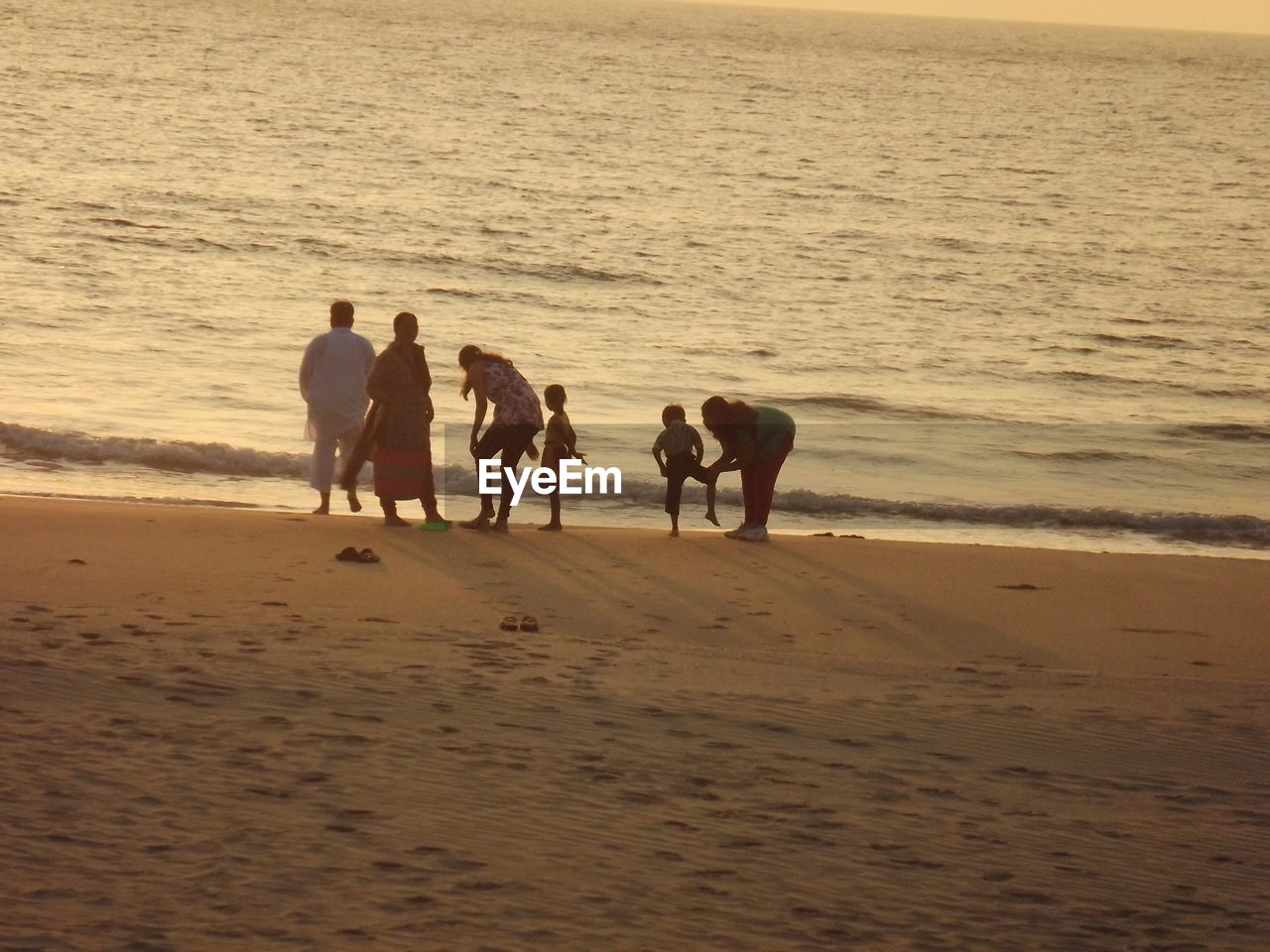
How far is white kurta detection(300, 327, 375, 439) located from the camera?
→ 1017 cm

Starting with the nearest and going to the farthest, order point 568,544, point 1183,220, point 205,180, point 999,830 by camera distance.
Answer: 1. point 999,830
2. point 568,544
3. point 205,180
4. point 1183,220

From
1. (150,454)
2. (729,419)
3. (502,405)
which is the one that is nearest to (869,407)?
(150,454)

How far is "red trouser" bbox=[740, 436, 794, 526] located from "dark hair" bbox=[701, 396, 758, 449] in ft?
0.71

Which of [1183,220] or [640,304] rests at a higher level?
[1183,220]

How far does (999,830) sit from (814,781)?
0.67 m

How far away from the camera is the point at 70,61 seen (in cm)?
5753

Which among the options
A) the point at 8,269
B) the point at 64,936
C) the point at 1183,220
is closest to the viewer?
the point at 64,936

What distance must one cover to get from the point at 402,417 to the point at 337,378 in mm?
606

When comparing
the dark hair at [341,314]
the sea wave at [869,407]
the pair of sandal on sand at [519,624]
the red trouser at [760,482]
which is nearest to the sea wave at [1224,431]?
the sea wave at [869,407]

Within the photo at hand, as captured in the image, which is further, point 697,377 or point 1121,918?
point 697,377

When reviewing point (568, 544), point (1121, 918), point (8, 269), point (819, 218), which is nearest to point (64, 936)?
point (1121, 918)

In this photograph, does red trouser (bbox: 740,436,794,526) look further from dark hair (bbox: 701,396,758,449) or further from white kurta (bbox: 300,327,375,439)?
white kurta (bbox: 300,327,375,439)

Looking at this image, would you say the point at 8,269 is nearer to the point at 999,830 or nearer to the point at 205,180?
the point at 205,180

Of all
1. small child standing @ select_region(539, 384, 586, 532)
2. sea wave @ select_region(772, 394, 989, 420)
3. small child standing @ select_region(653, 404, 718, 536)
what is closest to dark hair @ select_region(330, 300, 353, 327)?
small child standing @ select_region(539, 384, 586, 532)
